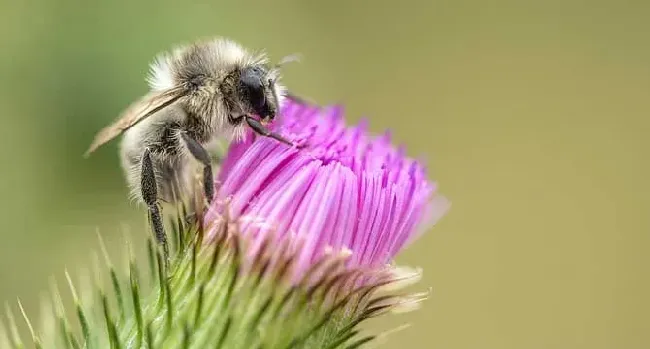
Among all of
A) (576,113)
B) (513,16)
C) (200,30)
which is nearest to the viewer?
(200,30)

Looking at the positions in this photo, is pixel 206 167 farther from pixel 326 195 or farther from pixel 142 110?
pixel 326 195

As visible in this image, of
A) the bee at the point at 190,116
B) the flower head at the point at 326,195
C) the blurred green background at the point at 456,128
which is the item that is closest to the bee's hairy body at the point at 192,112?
the bee at the point at 190,116

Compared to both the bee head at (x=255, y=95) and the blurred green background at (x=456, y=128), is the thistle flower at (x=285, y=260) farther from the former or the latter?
the blurred green background at (x=456, y=128)

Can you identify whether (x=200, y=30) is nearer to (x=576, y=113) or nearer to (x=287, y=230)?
(x=287, y=230)

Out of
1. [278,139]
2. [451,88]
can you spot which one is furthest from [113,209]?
[451,88]

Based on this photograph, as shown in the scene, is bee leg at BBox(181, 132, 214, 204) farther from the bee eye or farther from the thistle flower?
the bee eye

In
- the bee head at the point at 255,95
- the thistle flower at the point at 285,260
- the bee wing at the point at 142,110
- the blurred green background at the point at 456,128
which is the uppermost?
the blurred green background at the point at 456,128
